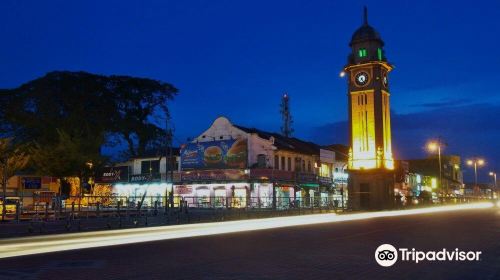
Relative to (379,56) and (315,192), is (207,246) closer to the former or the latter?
(379,56)

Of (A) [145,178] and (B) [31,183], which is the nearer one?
(B) [31,183]

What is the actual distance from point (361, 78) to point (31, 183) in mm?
33001

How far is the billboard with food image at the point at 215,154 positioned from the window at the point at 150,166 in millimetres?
4400

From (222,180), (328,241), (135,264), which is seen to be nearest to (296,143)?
(222,180)

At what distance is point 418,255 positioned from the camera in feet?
41.2

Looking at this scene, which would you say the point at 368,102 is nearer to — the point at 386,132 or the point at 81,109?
the point at 386,132

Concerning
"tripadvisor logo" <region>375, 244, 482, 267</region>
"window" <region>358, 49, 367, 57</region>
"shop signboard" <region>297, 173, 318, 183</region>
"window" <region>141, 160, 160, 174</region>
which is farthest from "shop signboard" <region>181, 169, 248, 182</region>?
"tripadvisor logo" <region>375, 244, 482, 267</region>

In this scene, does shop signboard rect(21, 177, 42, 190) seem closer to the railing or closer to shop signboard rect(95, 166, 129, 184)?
shop signboard rect(95, 166, 129, 184)

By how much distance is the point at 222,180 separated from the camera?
5559cm

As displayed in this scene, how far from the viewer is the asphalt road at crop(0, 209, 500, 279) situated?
33.6 ft

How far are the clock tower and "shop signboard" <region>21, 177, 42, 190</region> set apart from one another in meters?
29.9

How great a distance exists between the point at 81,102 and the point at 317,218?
4135 centimetres

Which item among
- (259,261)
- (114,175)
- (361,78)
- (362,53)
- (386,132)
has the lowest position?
(259,261)

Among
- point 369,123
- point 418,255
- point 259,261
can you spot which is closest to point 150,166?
point 369,123
